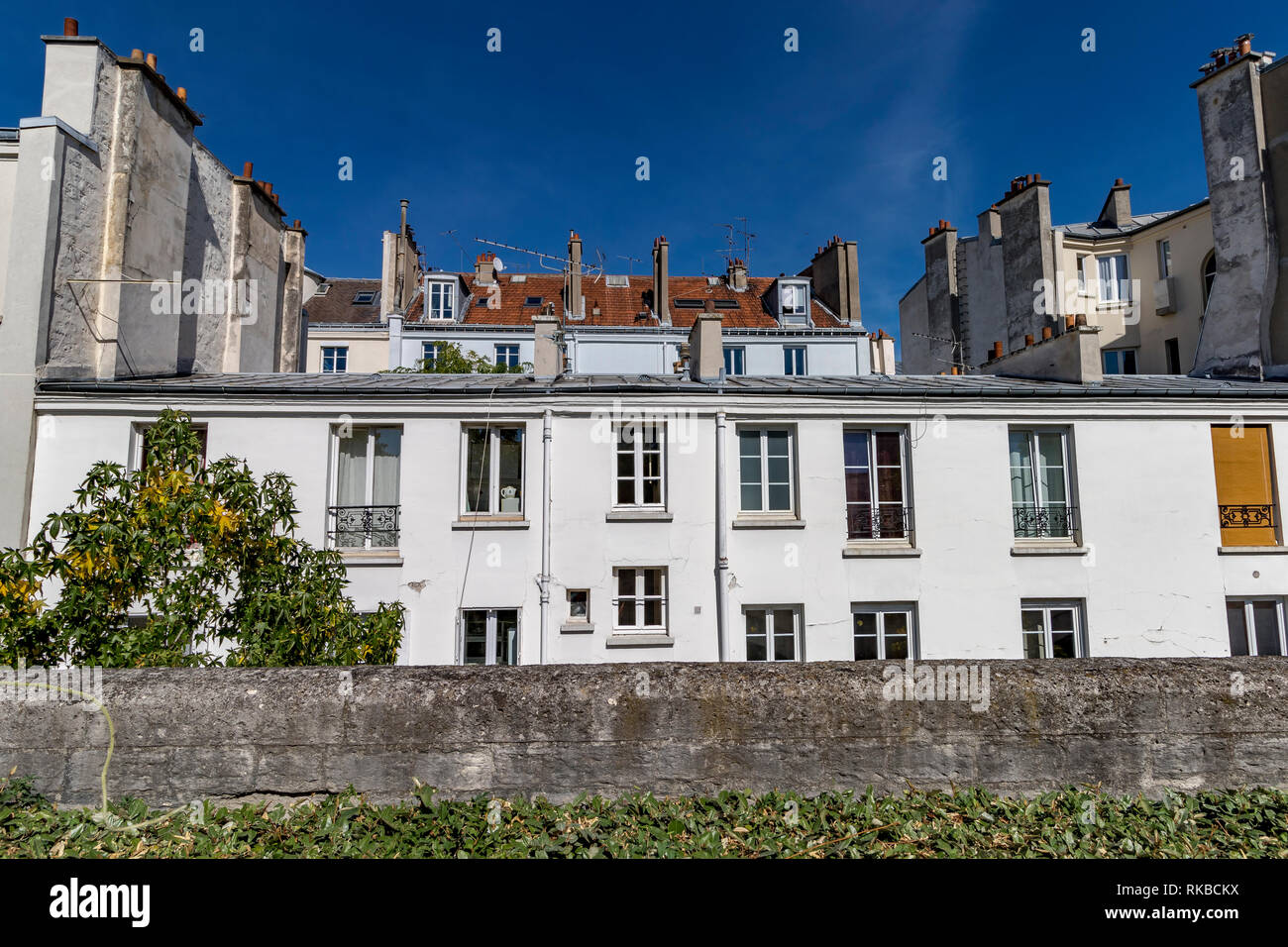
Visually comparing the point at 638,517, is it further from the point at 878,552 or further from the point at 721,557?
the point at 878,552

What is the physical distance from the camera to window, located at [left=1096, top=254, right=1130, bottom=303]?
97.7 ft

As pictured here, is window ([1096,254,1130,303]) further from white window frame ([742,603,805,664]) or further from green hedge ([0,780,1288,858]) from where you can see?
green hedge ([0,780,1288,858])

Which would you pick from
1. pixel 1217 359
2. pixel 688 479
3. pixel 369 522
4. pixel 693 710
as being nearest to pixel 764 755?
pixel 693 710

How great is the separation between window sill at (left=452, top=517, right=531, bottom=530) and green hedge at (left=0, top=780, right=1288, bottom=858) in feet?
26.0

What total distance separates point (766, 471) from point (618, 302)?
2687 centimetres

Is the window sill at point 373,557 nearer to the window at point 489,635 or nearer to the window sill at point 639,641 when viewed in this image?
the window at point 489,635

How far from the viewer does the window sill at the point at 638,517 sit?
1251 cm

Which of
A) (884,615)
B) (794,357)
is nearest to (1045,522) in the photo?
(884,615)

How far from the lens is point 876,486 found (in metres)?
12.9

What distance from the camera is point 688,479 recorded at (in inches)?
497
